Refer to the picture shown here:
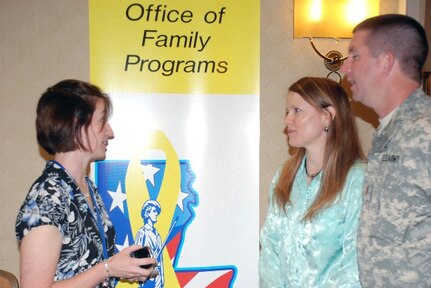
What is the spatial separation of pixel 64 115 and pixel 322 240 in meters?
1.13

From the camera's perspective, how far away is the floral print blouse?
4.96 feet

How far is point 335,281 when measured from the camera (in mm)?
1846

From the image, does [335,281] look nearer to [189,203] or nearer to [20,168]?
[189,203]

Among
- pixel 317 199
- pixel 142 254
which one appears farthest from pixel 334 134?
pixel 142 254

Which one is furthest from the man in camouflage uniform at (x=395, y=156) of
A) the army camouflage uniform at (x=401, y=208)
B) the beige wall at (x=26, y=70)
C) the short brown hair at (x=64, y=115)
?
the beige wall at (x=26, y=70)

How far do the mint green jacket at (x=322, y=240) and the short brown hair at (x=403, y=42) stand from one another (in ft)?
1.48

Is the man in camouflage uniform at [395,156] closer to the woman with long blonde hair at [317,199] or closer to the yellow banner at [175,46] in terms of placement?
the woman with long blonde hair at [317,199]

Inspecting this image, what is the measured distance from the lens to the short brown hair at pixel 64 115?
164cm

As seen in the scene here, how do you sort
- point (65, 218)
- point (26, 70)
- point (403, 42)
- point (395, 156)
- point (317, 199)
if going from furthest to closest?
point (26, 70) < point (317, 199) < point (403, 42) < point (395, 156) < point (65, 218)

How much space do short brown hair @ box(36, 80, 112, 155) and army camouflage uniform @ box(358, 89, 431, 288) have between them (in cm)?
113

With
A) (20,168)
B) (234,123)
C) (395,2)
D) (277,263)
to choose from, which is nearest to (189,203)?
(234,123)

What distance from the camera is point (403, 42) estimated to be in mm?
1801

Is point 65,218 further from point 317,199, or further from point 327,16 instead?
point 327,16

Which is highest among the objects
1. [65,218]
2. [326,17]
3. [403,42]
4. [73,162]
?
[326,17]
